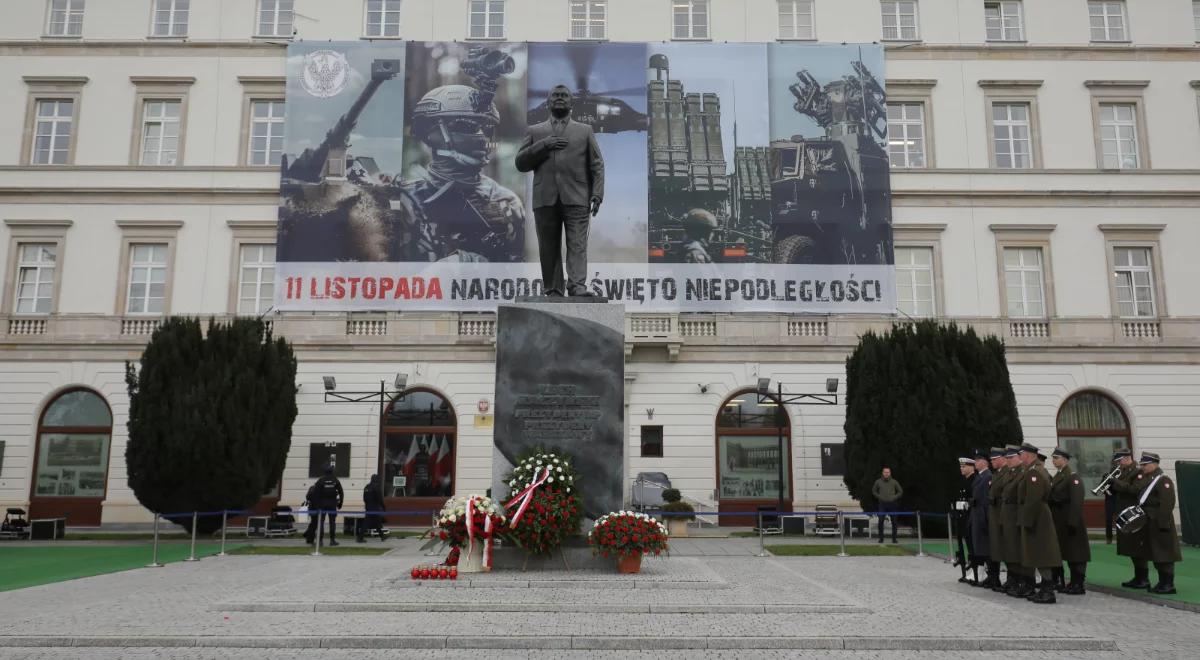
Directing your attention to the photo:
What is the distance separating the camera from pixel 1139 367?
26.6 m

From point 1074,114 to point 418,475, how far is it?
73.4ft

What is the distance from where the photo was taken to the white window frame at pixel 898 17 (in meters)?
28.8

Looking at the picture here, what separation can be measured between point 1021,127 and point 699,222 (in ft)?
35.1

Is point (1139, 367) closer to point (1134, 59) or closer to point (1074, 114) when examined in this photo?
point (1074, 114)

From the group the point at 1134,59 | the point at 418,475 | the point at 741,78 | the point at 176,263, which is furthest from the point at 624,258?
the point at 1134,59

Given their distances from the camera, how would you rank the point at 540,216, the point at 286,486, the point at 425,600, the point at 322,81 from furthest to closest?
1. the point at 322,81
2. the point at 286,486
3. the point at 540,216
4. the point at 425,600

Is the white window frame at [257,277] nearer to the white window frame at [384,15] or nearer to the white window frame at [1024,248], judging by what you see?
the white window frame at [384,15]

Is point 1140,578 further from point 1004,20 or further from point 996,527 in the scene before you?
point 1004,20

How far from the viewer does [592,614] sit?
8812mm

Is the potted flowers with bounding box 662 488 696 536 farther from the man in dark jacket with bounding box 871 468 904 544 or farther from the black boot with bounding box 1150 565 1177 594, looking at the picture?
the black boot with bounding box 1150 565 1177 594

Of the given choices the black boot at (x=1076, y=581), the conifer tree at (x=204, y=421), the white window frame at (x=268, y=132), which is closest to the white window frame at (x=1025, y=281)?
the black boot at (x=1076, y=581)

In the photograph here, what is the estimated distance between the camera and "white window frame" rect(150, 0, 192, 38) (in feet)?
93.6

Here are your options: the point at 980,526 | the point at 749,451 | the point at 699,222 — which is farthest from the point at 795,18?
the point at 980,526

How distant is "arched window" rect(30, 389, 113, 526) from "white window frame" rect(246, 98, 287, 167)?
8338mm
